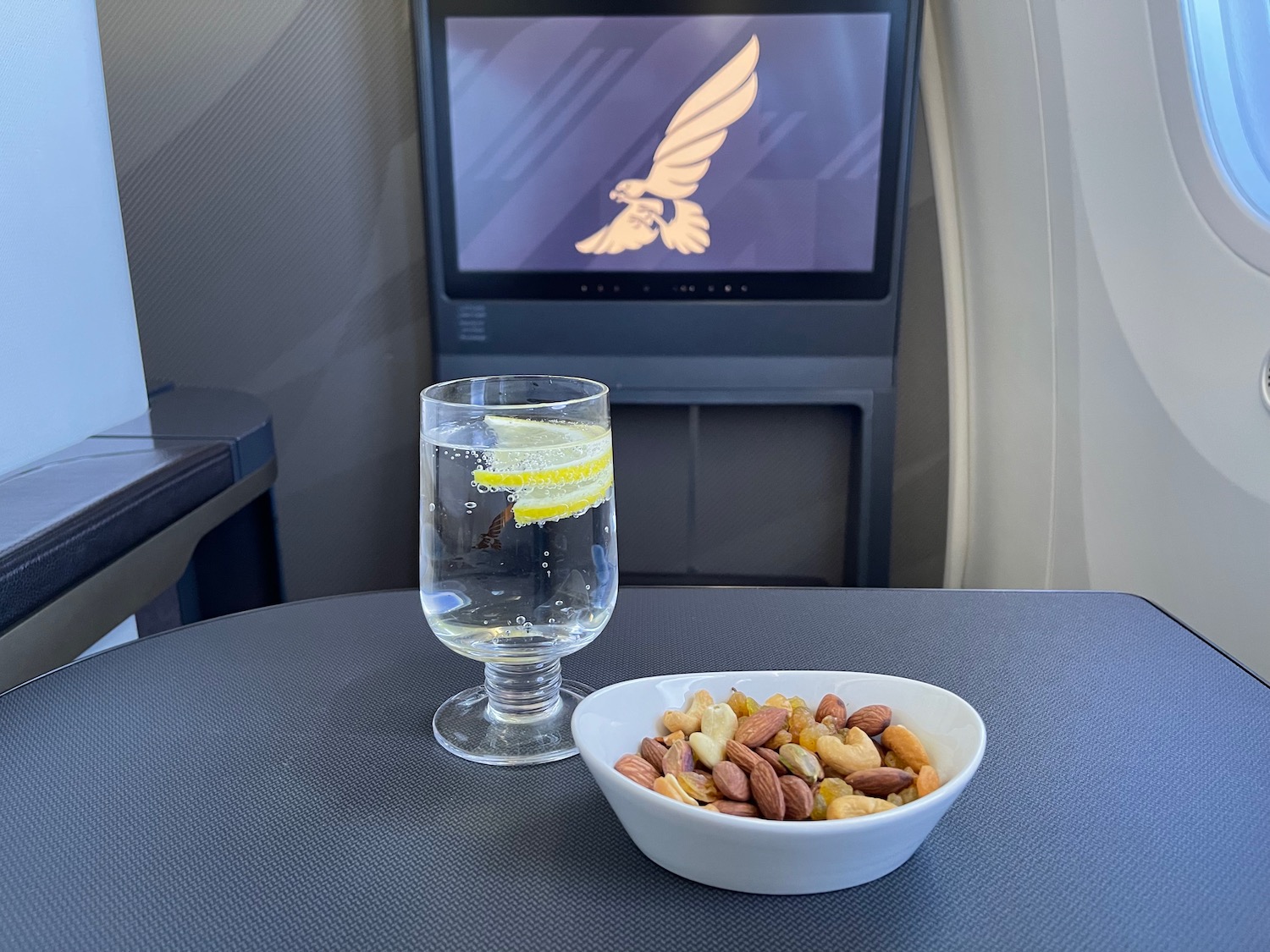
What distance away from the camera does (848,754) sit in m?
0.44

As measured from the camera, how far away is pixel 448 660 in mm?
649

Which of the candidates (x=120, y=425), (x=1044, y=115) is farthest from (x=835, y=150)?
(x=120, y=425)

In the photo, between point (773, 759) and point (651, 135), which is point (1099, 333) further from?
point (773, 759)

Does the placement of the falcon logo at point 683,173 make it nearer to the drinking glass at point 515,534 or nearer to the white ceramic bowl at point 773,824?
the drinking glass at point 515,534

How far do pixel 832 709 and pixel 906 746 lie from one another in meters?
0.04

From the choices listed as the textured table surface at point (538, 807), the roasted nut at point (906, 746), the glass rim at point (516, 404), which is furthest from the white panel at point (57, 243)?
the roasted nut at point (906, 746)

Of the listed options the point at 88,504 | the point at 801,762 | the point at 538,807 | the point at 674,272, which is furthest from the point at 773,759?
the point at 674,272

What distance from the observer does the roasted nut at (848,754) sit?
1.45ft

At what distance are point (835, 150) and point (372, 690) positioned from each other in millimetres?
1248

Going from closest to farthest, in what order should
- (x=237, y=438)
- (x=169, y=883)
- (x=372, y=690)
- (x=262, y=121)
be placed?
(x=169, y=883) < (x=372, y=690) < (x=237, y=438) < (x=262, y=121)

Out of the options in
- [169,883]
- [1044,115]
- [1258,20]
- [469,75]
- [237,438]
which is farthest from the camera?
[469,75]

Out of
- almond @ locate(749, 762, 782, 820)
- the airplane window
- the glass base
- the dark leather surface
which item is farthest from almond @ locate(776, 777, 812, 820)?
the airplane window

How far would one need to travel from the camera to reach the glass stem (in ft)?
1.83

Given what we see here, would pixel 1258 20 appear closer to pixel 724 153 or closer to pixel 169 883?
pixel 724 153
